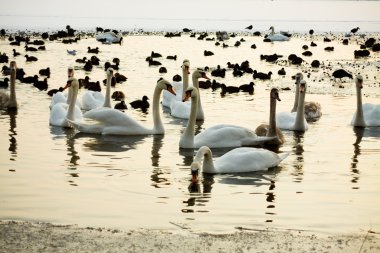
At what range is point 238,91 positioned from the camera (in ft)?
77.3

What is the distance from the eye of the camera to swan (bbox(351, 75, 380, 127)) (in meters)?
17.3

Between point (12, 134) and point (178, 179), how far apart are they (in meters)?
5.21

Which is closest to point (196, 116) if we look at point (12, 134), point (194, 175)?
point (12, 134)

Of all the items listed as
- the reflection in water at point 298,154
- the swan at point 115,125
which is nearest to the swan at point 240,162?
the reflection in water at point 298,154

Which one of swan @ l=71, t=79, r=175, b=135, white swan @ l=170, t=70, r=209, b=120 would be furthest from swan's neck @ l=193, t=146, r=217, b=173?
white swan @ l=170, t=70, r=209, b=120

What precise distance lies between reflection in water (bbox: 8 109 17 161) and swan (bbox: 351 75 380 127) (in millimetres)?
7338

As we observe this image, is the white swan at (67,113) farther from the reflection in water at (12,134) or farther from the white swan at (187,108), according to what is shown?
the white swan at (187,108)

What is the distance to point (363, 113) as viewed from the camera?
17781mm

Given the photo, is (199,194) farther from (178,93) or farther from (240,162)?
(178,93)

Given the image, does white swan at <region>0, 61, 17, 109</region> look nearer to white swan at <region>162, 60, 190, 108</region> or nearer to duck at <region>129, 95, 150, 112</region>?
duck at <region>129, 95, 150, 112</region>

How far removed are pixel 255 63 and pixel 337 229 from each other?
25585mm

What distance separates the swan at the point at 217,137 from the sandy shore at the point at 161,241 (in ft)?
18.0

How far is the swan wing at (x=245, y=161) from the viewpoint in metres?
11.9

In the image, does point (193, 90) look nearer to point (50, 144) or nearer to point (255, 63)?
point (50, 144)
